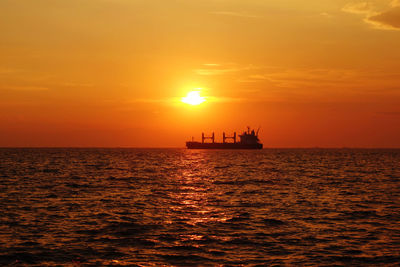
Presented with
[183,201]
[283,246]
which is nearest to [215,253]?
[283,246]

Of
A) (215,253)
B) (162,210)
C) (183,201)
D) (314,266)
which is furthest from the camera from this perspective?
(183,201)

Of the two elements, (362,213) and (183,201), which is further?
(183,201)

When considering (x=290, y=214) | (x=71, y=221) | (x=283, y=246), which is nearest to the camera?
(x=283, y=246)

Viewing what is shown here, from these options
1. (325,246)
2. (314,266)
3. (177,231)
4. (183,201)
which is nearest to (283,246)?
(325,246)

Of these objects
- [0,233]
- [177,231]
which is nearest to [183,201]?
[177,231]

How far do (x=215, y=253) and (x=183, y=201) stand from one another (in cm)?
1802

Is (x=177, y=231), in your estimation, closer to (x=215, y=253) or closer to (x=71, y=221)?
(x=215, y=253)

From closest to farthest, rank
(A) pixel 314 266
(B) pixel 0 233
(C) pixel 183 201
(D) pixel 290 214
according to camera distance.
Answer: (A) pixel 314 266 → (B) pixel 0 233 → (D) pixel 290 214 → (C) pixel 183 201

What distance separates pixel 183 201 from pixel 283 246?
688 inches

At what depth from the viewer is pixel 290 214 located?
3012 cm

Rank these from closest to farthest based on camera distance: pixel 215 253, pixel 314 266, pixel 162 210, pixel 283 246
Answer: pixel 314 266, pixel 215 253, pixel 283 246, pixel 162 210

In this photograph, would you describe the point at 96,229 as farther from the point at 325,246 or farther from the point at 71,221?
the point at 325,246

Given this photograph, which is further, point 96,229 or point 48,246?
point 96,229

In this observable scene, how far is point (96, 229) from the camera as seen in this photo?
25.0m
